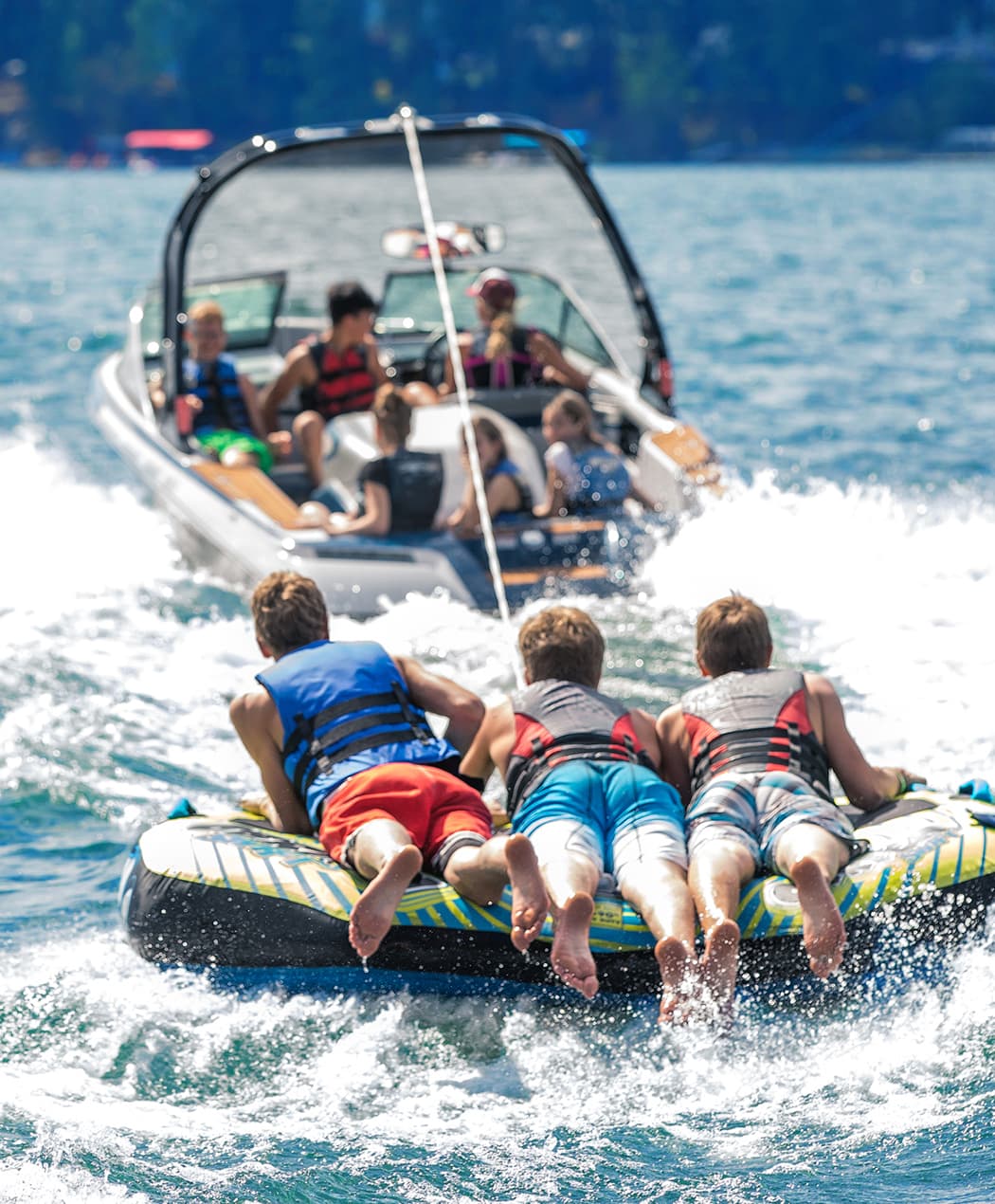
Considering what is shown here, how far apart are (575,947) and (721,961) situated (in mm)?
330

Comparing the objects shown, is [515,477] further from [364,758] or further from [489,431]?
[364,758]

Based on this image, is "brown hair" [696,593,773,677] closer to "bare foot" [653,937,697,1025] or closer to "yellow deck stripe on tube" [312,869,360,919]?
"bare foot" [653,937,697,1025]

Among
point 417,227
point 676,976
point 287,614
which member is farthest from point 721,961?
point 417,227

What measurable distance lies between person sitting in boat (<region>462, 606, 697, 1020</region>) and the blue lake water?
258 millimetres

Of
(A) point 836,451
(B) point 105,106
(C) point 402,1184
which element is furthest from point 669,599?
(B) point 105,106

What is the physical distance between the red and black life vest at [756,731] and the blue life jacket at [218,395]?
4.98 m

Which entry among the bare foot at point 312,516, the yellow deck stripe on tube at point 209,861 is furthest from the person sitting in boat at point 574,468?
the yellow deck stripe on tube at point 209,861

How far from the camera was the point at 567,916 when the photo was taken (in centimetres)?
390

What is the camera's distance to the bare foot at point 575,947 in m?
3.89

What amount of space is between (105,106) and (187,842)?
92468 mm

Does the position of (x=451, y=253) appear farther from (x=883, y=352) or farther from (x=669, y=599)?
(x=883, y=352)

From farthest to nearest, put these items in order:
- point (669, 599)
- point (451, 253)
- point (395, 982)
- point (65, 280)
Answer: point (65, 280) < point (451, 253) < point (669, 599) < point (395, 982)

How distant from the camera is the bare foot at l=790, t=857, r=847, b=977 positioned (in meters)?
3.91

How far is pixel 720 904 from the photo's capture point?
396 cm
